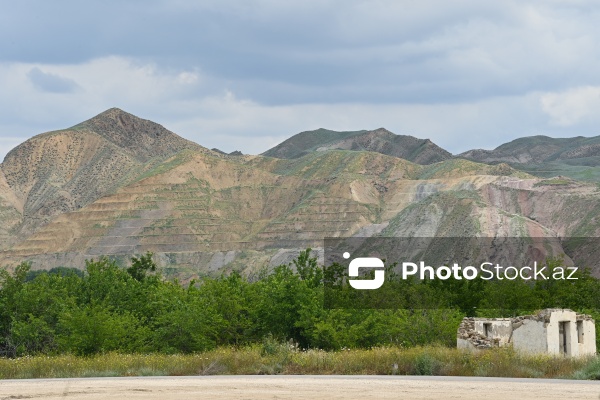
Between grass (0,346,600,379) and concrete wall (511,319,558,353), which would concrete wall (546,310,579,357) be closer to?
concrete wall (511,319,558,353)

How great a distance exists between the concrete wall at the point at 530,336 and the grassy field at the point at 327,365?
227 inches

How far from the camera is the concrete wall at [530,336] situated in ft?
142

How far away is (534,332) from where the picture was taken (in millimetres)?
43750

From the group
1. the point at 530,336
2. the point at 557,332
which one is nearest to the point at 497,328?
the point at 530,336

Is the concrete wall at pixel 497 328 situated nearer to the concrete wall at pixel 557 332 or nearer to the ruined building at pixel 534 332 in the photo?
the ruined building at pixel 534 332

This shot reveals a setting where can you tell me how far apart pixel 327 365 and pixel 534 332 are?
37.1 feet

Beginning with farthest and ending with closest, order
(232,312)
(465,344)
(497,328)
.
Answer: (232,312) → (497,328) → (465,344)

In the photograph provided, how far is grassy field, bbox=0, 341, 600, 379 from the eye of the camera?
3512 cm

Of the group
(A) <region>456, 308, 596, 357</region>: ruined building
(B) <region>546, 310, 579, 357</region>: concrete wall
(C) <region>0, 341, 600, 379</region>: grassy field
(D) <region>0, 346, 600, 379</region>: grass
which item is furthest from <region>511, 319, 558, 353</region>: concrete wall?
(D) <region>0, 346, 600, 379</region>: grass

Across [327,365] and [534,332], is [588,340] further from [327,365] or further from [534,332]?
[327,365]

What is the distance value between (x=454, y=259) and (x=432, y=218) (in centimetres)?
2424

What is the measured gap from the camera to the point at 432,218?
16050 centimetres

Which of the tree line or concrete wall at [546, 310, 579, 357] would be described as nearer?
concrete wall at [546, 310, 579, 357]

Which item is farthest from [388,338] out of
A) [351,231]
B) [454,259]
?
[351,231]
